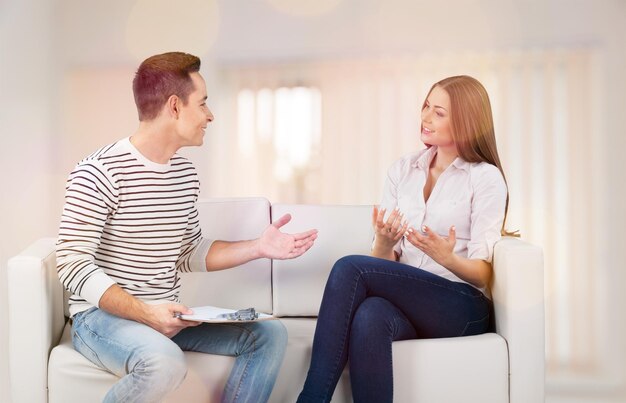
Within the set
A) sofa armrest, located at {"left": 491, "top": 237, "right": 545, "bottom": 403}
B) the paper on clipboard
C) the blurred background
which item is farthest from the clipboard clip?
the blurred background

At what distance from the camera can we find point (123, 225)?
7.65ft

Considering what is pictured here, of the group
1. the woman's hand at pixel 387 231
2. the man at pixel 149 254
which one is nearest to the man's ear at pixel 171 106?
the man at pixel 149 254

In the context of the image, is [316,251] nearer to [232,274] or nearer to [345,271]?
[232,274]

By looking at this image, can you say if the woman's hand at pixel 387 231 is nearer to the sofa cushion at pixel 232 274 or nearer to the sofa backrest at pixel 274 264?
the sofa backrest at pixel 274 264

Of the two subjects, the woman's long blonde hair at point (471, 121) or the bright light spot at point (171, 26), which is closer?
the woman's long blonde hair at point (471, 121)

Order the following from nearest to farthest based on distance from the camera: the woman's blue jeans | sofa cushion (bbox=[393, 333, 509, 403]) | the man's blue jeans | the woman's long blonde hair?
the man's blue jeans
the woman's blue jeans
sofa cushion (bbox=[393, 333, 509, 403])
the woman's long blonde hair

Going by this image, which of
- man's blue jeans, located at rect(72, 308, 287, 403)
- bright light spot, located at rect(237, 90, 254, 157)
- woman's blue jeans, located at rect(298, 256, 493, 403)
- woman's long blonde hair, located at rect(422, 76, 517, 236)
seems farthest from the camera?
bright light spot, located at rect(237, 90, 254, 157)

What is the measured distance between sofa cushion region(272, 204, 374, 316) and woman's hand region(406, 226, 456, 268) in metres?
0.57

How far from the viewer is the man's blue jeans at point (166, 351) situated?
6.97 ft

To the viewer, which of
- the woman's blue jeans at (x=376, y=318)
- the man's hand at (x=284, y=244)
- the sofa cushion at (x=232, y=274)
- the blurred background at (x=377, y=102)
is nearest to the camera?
the woman's blue jeans at (x=376, y=318)

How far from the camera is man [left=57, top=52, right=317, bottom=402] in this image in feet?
7.14

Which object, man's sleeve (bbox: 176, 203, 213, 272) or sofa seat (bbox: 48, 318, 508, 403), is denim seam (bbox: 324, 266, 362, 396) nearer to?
sofa seat (bbox: 48, 318, 508, 403)

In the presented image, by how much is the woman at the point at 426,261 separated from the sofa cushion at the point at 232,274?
50cm

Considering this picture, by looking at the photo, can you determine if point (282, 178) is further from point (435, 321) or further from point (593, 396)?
point (435, 321)
